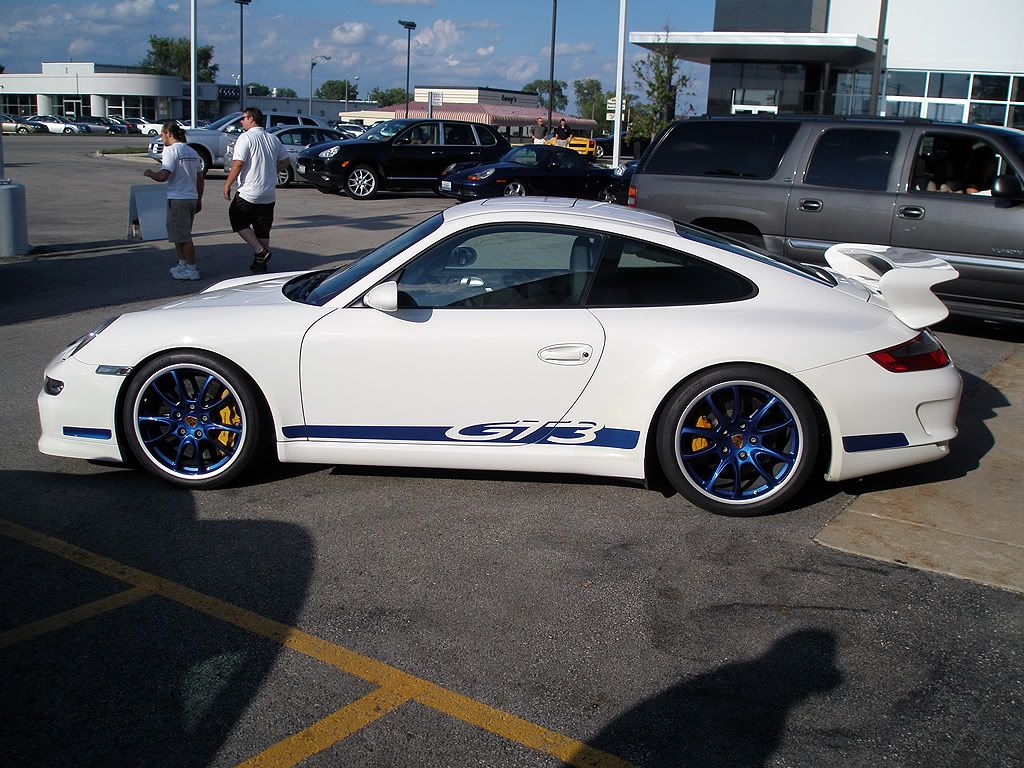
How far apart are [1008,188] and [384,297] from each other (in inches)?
237

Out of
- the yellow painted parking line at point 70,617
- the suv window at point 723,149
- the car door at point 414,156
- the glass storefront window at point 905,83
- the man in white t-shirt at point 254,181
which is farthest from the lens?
the glass storefront window at point 905,83

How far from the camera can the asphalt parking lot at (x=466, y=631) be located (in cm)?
301

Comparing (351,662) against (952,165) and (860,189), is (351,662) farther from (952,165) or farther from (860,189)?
(952,165)

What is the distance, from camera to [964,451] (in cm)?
590

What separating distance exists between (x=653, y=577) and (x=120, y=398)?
2.73m

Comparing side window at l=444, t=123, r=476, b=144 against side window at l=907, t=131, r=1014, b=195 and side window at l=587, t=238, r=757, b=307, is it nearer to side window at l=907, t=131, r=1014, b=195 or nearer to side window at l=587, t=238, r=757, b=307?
side window at l=907, t=131, r=1014, b=195

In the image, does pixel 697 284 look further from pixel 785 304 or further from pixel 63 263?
pixel 63 263

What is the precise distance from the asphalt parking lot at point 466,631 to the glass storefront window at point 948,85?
3190cm

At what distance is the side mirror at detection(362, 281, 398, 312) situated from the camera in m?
4.70

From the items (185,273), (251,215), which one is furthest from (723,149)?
(185,273)

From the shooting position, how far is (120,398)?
490cm

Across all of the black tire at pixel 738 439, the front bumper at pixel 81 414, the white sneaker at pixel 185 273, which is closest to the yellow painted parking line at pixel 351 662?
the front bumper at pixel 81 414

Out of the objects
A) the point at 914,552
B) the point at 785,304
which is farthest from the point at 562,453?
the point at 914,552

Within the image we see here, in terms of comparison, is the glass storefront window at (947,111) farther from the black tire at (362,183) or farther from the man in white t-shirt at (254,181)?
the man in white t-shirt at (254,181)
